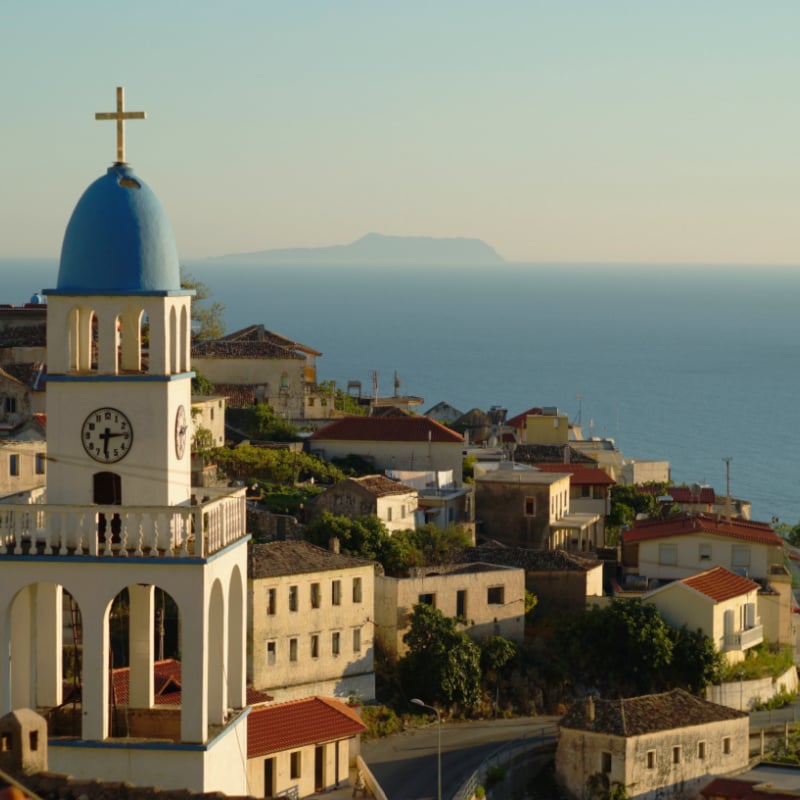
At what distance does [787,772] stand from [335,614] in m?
10.8

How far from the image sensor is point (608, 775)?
42.3 m

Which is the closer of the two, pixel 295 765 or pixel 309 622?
pixel 295 765

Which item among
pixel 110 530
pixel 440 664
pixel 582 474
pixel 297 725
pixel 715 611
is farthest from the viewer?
pixel 582 474

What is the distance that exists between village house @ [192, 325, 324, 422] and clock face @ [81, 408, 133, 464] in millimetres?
54709

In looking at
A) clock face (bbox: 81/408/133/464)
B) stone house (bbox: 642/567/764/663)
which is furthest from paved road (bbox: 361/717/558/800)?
clock face (bbox: 81/408/133/464)

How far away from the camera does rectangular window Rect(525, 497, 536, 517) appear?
196ft

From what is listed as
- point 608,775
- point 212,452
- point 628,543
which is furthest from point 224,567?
point 212,452

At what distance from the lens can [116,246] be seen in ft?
68.1

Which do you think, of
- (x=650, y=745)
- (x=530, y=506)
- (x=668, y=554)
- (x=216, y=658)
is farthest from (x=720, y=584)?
(x=216, y=658)

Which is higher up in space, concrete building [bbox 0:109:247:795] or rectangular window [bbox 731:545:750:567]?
concrete building [bbox 0:109:247:795]

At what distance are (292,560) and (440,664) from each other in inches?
163

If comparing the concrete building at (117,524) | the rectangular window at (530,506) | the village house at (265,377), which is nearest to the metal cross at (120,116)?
the concrete building at (117,524)

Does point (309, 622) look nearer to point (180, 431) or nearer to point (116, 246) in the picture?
point (180, 431)

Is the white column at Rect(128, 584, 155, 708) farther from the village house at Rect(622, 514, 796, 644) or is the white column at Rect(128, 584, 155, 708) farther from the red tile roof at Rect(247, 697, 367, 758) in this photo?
the village house at Rect(622, 514, 796, 644)
